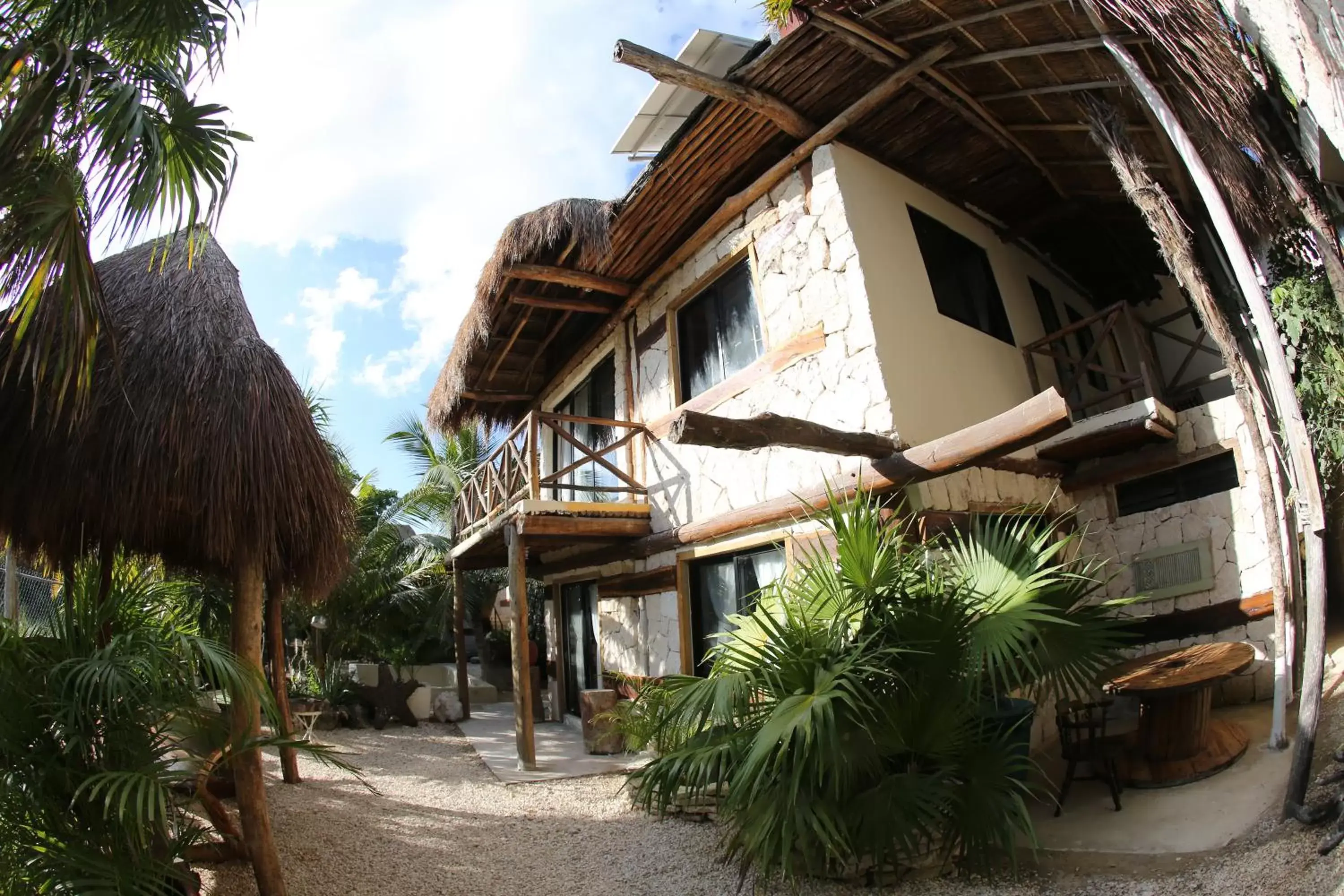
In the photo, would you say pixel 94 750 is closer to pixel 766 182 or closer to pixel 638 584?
pixel 638 584

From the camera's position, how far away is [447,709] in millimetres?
10867

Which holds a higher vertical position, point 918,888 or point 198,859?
point 198,859

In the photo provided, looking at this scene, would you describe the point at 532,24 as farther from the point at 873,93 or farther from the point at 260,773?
the point at 260,773

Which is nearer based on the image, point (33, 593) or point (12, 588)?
point (12, 588)

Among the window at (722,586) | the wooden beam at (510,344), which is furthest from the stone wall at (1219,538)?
the wooden beam at (510,344)

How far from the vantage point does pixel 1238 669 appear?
4316 millimetres

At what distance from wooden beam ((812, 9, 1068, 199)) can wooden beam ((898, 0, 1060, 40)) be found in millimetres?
103

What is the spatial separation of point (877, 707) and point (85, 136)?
4.32 metres

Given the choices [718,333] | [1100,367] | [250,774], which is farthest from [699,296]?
[250,774]

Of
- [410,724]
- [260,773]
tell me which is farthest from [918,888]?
[410,724]

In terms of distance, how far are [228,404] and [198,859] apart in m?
2.39

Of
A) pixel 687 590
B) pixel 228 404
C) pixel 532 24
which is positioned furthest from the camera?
pixel 687 590

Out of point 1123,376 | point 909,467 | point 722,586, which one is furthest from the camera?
point 722,586

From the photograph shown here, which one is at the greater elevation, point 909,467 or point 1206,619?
point 909,467
